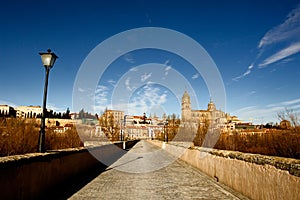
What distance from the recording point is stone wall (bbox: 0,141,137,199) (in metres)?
4.31

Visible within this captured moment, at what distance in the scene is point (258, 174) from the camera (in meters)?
5.21

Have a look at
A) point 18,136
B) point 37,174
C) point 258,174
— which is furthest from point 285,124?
point 18,136

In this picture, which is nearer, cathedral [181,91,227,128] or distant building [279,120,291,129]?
distant building [279,120,291,129]

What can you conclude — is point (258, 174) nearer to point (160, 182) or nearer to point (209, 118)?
point (160, 182)

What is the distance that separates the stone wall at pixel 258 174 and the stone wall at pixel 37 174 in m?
4.77

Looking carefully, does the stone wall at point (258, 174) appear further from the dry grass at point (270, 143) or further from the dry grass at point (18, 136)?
the dry grass at point (18, 136)

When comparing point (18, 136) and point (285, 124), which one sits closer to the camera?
point (285, 124)

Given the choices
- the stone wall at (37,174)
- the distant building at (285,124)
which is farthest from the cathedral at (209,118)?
the stone wall at (37,174)

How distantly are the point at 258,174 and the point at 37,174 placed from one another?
16.0 feet

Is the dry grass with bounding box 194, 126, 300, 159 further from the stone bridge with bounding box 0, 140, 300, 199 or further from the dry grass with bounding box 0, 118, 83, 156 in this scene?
the dry grass with bounding box 0, 118, 83, 156

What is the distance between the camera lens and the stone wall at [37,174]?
431 centimetres

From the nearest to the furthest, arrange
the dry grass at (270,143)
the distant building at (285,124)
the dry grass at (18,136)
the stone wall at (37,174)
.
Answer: the stone wall at (37,174)
the dry grass at (270,143)
the distant building at (285,124)
the dry grass at (18,136)

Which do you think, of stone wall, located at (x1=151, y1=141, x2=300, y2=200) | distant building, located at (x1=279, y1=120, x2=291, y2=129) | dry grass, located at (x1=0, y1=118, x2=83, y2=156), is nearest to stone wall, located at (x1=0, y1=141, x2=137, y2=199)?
dry grass, located at (x1=0, y1=118, x2=83, y2=156)

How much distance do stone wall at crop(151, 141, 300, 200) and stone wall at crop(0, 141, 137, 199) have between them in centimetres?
477
